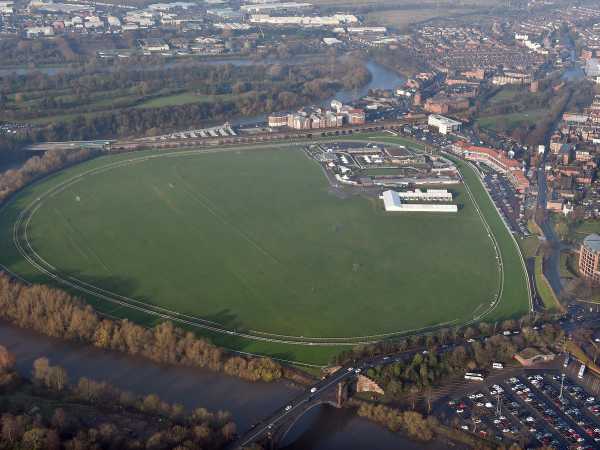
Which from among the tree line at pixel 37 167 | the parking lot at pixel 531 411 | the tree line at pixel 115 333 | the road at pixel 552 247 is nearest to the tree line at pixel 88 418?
the tree line at pixel 115 333

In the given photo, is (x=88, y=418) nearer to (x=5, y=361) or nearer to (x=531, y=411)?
(x=5, y=361)

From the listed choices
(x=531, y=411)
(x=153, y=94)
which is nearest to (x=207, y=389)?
(x=531, y=411)

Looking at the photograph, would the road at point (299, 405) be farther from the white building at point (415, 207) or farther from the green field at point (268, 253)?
the white building at point (415, 207)

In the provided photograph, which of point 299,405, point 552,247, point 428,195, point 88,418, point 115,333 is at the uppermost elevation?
point 88,418

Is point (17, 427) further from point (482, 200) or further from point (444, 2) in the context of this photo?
point (444, 2)

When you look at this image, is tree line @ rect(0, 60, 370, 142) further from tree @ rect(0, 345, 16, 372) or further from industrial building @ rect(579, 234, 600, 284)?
industrial building @ rect(579, 234, 600, 284)

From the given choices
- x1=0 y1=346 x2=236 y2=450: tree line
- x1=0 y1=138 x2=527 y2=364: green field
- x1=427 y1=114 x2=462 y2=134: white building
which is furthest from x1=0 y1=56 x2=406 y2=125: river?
x1=0 y1=346 x2=236 y2=450: tree line
